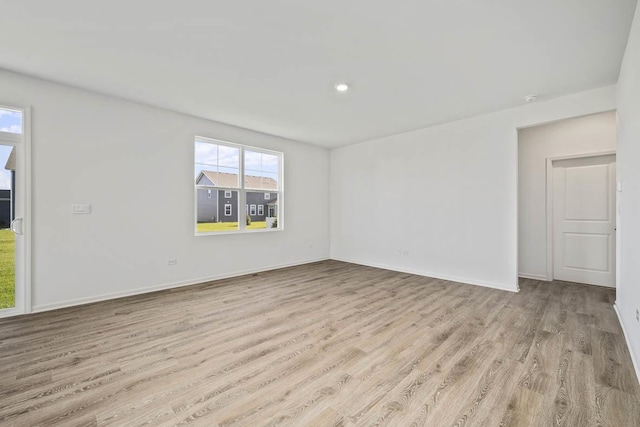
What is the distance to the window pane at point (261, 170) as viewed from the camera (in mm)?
5387

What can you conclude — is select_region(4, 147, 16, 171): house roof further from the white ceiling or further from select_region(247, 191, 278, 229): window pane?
select_region(247, 191, 278, 229): window pane

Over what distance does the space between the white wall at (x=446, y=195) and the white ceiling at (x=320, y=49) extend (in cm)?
47

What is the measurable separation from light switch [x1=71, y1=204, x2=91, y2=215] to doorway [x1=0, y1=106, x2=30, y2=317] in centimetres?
41

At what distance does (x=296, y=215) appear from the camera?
6.12 meters

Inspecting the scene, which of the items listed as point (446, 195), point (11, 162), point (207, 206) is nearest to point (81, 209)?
point (11, 162)

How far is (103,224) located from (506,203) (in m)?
5.64

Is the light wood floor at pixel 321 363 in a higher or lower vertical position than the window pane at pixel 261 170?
lower

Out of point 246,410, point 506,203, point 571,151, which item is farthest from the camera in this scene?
point 571,151

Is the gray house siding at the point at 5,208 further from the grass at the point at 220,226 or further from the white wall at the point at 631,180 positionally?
the white wall at the point at 631,180

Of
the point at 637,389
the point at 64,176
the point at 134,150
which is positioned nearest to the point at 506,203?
the point at 637,389

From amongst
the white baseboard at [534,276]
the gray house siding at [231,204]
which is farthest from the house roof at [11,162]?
the white baseboard at [534,276]

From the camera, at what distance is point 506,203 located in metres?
4.19

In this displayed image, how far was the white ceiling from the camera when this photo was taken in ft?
6.89

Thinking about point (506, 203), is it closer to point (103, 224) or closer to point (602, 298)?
point (602, 298)
